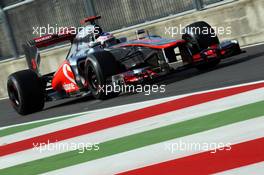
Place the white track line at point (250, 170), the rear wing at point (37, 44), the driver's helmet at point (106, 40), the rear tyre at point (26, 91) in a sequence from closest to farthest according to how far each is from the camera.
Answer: the white track line at point (250, 170) → the driver's helmet at point (106, 40) → the rear tyre at point (26, 91) → the rear wing at point (37, 44)

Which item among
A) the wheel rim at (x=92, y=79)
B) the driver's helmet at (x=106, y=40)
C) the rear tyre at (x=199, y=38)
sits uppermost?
the driver's helmet at (x=106, y=40)

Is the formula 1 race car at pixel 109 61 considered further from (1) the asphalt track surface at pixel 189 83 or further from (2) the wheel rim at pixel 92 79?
(1) the asphalt track surface at pixel 189 83

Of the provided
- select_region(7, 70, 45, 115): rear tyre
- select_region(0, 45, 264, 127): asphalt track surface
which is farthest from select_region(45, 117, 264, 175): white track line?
select_region(7, 70, 45, 115): rear tyre

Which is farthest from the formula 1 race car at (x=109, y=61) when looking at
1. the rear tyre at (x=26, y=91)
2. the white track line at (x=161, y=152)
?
the white track line at (x=161, y=152)

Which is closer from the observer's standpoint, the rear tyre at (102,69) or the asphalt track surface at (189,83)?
the asphalt track surface at (189,83)

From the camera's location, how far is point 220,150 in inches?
252

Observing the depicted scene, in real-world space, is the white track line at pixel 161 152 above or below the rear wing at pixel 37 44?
below

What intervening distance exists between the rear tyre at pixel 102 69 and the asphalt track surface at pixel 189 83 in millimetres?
201

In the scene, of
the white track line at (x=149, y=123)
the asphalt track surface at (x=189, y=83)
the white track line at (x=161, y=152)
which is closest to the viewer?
the white track line at (x=161, y=152)

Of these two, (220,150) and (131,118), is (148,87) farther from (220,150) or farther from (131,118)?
(220,150)

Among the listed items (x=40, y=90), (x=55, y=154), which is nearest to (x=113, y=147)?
(x=55, y=154)

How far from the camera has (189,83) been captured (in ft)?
36.8

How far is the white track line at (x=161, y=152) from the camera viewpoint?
6.67 meters

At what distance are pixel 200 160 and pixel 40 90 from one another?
7125 mm
